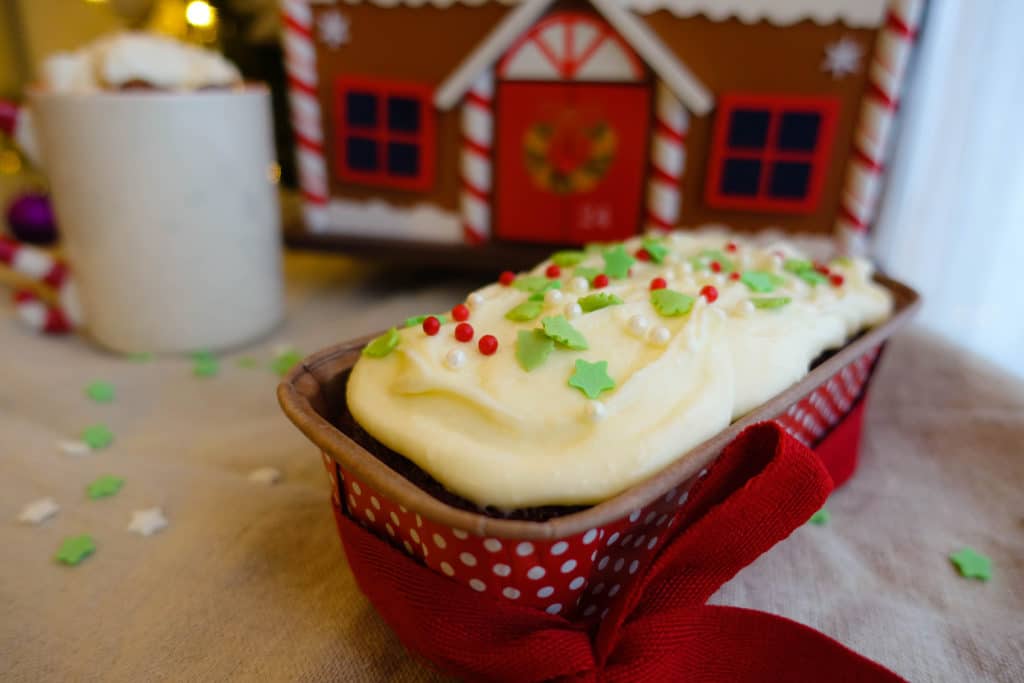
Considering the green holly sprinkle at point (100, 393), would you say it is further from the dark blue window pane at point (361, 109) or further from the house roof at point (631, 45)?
the house roof at point (631, 45)

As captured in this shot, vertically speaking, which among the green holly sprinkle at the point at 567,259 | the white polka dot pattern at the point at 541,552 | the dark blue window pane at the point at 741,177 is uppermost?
the dark blue window pane at the point at 741,177

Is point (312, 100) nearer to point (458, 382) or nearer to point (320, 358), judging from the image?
point (320, 358)

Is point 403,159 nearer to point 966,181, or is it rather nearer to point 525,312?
point 525,312

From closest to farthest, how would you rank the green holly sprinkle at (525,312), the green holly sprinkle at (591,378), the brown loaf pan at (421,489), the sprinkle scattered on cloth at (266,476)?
the brown loaf pan at (421,489) → the green holly sprinkle at (591,378) → the green holly sprinkle at (525,312) → the sprinkle scattered on cloth at (266,476)

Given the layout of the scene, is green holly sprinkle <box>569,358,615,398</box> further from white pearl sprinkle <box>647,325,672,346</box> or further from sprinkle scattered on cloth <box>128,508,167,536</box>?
sprinkle scattered on cloth <box>128,508,167,536</box>

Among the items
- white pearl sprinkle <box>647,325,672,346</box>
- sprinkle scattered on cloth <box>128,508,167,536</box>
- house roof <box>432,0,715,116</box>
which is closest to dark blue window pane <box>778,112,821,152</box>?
house roof <box>432,0,715,116</box>

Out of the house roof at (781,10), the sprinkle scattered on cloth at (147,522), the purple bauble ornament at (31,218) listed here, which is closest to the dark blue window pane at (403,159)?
the house roof at (781,10)
